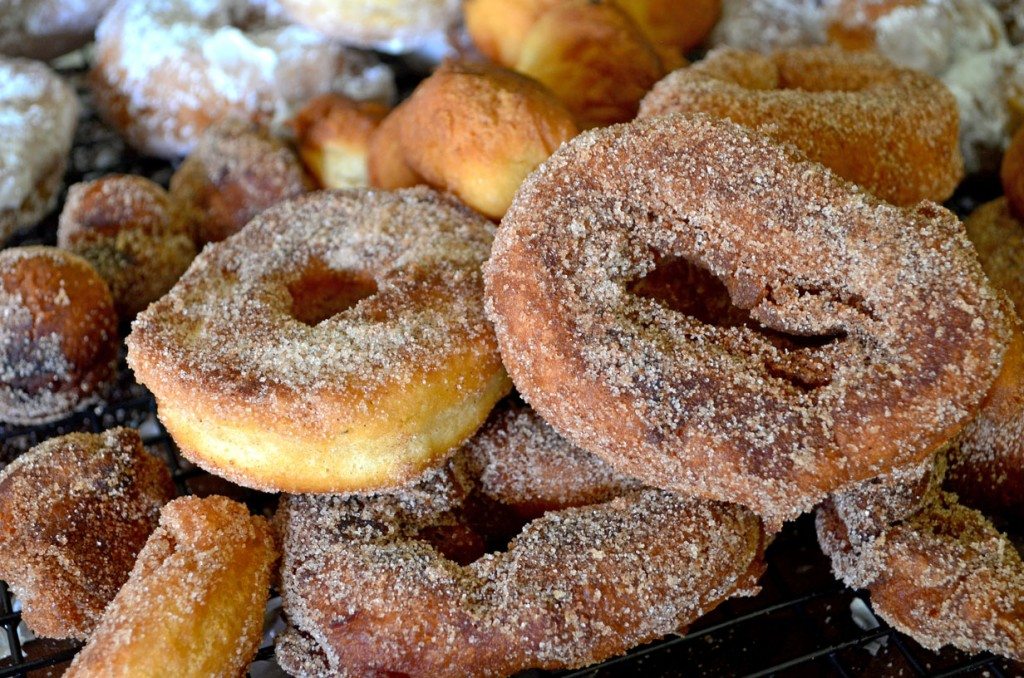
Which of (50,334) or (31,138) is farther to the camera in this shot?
(31,138)

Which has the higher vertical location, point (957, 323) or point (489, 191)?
point (957, 323)

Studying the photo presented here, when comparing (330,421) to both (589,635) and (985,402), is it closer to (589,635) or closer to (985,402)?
(589,635)

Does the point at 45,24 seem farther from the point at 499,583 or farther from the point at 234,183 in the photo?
the point at 499,583

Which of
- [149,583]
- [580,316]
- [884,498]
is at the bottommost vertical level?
[149,583]

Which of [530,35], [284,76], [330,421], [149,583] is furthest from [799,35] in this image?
[149,583]

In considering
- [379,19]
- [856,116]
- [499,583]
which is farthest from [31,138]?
[856,116]

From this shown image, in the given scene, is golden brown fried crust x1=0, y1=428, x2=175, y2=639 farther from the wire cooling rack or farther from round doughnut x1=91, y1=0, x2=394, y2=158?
round doughnut x1=91, y1=0, x2=394, y2=158
